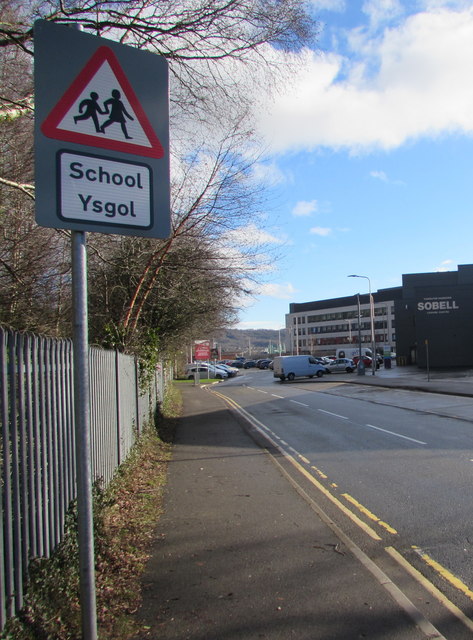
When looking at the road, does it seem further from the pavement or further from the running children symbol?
the running children symbol

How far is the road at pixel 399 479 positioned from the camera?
4.77 metres

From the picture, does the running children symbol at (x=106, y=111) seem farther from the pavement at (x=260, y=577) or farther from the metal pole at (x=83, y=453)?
the pavement at (x=260, y=577)

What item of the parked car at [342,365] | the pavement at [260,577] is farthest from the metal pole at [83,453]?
the parked car at [342,365]

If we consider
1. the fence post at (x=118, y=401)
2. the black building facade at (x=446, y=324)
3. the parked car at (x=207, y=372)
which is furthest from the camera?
the parked car at (x=207, y=372)

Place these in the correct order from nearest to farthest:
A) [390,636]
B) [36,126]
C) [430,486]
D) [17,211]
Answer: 1. [36,126]
2. [390,636]
3. [430,486]
4. [17,211]

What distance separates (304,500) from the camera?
21.8ft

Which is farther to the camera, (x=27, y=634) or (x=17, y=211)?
(x=17, y=211)

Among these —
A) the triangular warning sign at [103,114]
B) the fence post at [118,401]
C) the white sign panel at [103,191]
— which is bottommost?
the fence post at [118,401]

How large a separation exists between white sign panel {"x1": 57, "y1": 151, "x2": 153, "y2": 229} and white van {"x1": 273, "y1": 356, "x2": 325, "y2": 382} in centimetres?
4298

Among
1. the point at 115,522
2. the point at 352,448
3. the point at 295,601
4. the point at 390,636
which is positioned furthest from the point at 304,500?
the point at 352,448

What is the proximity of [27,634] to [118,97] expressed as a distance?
10.2 ft

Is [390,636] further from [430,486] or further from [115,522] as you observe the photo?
[430,486]

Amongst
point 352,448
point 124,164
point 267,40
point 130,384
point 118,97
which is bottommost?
point 352,448

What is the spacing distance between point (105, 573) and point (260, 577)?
4.17 feet
